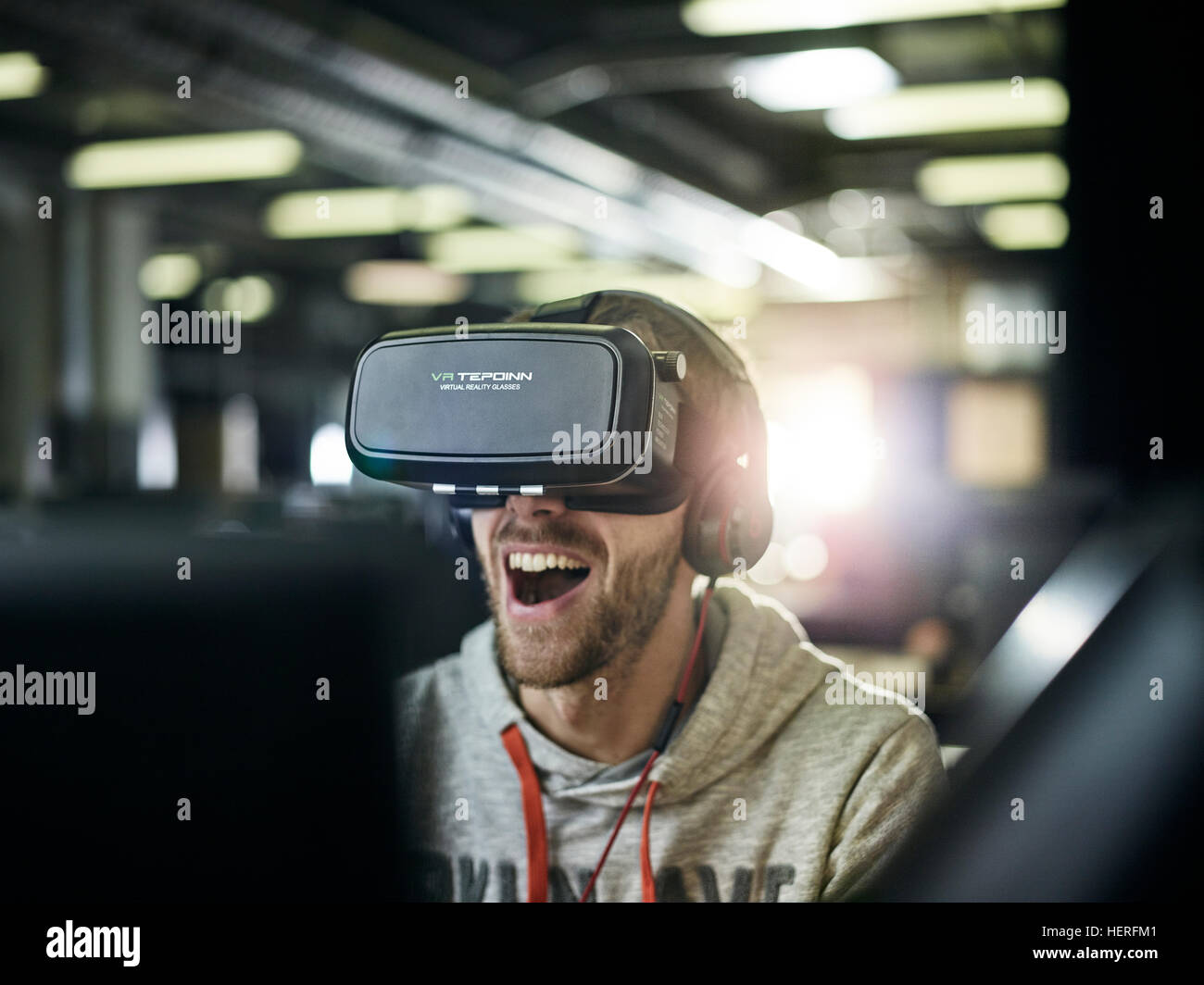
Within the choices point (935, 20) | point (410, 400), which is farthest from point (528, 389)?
point (935, 20)

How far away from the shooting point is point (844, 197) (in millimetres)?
6348

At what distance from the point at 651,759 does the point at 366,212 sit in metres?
6.32

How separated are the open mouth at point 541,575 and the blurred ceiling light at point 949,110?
3797 millimetres

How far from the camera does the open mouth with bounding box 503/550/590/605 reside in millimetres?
926

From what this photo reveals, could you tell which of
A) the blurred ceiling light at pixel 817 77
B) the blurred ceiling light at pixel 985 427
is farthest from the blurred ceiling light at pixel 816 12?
the blurred ceiling light at pixel 985 427

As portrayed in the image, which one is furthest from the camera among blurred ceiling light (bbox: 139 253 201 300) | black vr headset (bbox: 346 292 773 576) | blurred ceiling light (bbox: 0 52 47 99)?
blurred ceiling light (bbox: 139 253 201 300)

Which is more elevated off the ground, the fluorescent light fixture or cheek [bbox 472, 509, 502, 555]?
the fluorescent light fixture

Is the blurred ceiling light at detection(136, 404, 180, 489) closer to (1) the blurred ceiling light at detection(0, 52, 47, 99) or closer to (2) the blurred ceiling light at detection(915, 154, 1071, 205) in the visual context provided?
(1) the blurred ceiling light at detection(0, 52, 47, 99)

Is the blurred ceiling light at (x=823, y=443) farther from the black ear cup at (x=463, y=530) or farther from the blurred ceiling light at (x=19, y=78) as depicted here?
the blurred ceiling light at (x=19, y=78)

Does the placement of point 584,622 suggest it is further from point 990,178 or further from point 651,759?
point 990,178

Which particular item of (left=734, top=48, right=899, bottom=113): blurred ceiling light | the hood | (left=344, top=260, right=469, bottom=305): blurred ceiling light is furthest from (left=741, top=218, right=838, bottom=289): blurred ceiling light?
the hood

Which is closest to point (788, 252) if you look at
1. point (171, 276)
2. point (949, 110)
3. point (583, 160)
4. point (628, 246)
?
point (628, 246)

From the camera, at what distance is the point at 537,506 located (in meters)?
0.91
